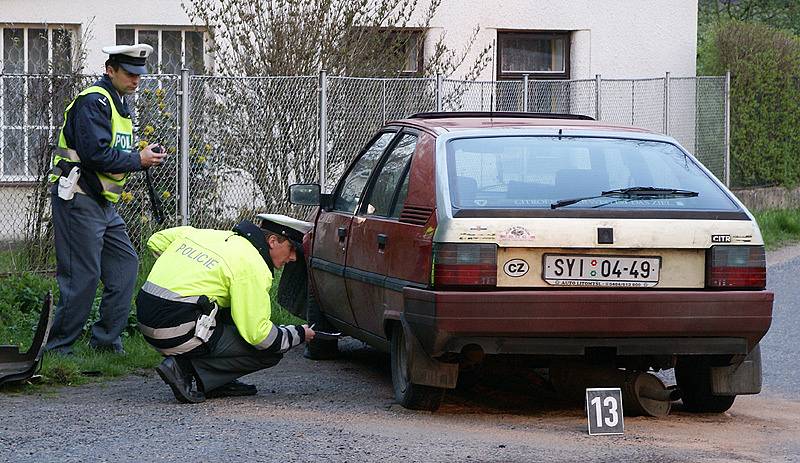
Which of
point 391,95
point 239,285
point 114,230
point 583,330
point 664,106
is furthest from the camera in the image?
point 664,106

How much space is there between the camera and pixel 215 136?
41.5 ft

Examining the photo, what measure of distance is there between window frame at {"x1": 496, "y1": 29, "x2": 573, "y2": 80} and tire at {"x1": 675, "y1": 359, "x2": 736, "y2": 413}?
41.7 feet

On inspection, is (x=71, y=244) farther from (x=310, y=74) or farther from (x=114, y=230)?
(x=310, y=74)

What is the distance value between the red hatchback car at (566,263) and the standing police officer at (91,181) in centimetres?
176

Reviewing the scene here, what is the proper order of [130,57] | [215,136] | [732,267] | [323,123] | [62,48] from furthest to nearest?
[62,48]
[323,123]
[215,136]
[130,57]
[732,267]

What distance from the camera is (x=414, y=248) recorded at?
22.2ft

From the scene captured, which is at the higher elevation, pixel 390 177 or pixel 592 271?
pixel 390 177

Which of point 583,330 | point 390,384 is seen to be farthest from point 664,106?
point 583,330

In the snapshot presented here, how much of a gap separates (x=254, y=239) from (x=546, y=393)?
5.86 feet

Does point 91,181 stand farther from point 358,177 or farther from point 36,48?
point 36,48

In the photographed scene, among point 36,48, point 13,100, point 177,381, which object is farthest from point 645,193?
point 36,48

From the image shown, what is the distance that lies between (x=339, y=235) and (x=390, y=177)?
65 centimetres

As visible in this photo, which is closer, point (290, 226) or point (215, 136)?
point (290, 226)

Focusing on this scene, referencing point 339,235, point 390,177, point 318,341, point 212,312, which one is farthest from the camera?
point 318,341
